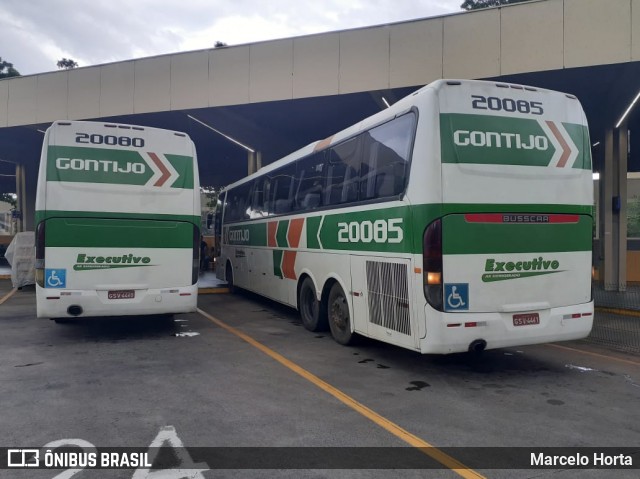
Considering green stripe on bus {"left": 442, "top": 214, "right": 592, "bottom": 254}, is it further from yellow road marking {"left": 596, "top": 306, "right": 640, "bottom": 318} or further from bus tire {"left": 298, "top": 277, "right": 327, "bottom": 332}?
yellow road marking {"left": 596, "top": 306, "right": 640, "bottom": 318}

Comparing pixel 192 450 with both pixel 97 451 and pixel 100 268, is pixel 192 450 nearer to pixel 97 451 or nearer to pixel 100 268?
pixel 97 451

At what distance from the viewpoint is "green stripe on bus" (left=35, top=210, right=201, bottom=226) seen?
314 inches

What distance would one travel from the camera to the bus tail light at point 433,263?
5.84 metres

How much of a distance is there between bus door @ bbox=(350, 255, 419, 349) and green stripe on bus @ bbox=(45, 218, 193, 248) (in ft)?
10.5


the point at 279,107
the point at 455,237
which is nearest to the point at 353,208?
the point at 455,237

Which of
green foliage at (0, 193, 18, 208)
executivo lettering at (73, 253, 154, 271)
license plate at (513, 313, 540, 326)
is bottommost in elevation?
license plate at (513, 313, 540, 326)

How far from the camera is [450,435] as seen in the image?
4.54m

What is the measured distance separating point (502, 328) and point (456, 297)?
0.71 metres

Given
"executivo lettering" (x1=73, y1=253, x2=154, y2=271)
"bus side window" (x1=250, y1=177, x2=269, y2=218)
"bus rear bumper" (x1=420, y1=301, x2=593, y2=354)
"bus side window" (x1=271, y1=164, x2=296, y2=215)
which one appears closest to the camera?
"bus rear bumper" (x1=420, y1=301, x2=593, y2=354)

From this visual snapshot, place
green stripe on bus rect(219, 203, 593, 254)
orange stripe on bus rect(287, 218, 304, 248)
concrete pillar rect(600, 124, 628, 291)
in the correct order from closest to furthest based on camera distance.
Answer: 1. green stripe on bus rect(219, 203, 593, 254)
2. orange stripe on bus rect(287, 218, 304, 248)
3. concrete pillar rect(600, 124, 628, 291)

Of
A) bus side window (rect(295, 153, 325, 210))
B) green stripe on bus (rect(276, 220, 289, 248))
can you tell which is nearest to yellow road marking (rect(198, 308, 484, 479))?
bus side window (rect(295, 153, 325, 210))

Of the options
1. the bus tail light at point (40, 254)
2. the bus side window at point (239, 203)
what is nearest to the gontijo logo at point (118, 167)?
the bus tail light at point (40, 254)

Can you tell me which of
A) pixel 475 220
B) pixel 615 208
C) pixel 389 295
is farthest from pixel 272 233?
pixel 615 208

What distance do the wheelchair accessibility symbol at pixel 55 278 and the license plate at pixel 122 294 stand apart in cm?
69
